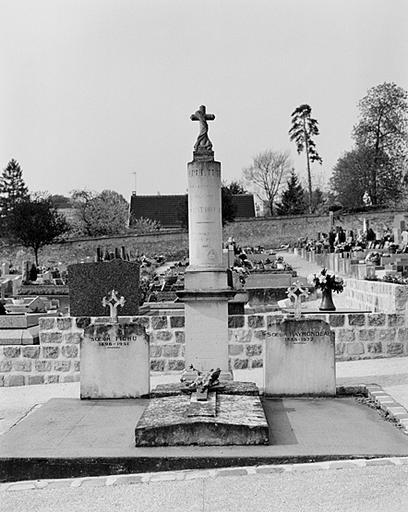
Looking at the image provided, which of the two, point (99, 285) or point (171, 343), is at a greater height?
point (99, 285)

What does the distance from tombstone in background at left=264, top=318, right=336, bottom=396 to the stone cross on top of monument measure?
2.35m

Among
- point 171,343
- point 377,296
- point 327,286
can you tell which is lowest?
point 171,343

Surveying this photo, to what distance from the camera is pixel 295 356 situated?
27.2 ft

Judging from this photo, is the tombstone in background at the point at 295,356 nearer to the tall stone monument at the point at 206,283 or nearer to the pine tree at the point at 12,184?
the tall stone monument at the point at 206,283

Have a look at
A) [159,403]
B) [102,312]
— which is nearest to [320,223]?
[102,312]

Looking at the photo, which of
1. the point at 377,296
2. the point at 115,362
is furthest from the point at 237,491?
the point at 377,296

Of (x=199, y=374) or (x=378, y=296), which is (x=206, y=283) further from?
(x=378, y=296)

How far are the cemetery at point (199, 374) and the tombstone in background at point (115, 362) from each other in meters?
0.01

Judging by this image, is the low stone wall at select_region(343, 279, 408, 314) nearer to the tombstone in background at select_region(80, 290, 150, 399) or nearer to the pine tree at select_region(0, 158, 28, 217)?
the tombstone in background at select_region(80, 290, 150, 399)

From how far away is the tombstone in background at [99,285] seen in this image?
39.4ft

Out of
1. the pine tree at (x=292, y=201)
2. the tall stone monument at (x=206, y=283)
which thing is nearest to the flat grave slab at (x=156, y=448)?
the tall stone monument at (x=206, y=283)

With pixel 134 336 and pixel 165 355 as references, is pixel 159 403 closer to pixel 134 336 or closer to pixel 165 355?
pixel 134 336

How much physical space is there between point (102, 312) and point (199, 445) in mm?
5921

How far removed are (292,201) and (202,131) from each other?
59.6 metres
